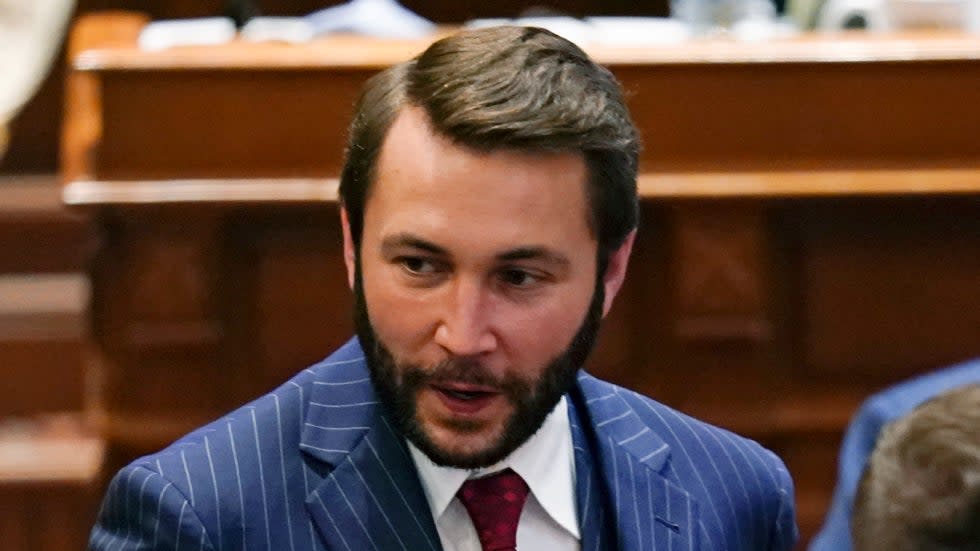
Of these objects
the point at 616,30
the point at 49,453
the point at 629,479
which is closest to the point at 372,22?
the point at 616,30

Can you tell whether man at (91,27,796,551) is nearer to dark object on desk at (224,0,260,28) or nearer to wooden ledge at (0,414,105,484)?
wooden ledge at (0,414,105,484)

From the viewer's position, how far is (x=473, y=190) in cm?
139

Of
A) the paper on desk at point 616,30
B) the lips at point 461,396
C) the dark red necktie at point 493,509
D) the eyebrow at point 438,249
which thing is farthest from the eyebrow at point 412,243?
the paper on desk at point 616,30

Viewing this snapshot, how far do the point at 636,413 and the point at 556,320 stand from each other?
234mm

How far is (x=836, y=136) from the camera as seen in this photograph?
2.98 metres

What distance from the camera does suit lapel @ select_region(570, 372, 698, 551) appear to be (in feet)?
5.01

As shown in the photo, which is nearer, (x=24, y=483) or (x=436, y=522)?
(x=436, y=522)

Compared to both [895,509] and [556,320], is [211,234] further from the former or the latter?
[895,509]

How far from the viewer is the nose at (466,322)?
1385mm

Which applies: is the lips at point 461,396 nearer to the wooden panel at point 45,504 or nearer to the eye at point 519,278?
the eye at point 519,278

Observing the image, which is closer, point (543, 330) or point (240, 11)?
point (543, 330)

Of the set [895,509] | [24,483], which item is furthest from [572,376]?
[24,483]

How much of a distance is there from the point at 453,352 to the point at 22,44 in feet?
8.24

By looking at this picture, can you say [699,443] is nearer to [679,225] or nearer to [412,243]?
[412,243]
